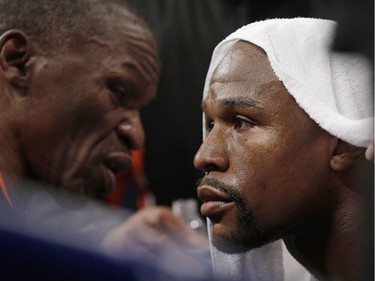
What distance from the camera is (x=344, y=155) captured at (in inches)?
52.9

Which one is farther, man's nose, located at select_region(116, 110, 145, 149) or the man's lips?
man's nose, located at select_region(116, 110, 145, 149)

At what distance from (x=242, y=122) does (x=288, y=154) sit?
11 centimetres

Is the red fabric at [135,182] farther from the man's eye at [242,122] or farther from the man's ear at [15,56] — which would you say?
the man's eye at [242,122]

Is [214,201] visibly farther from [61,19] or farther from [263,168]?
[61,19]

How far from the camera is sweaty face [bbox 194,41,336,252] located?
1336 millimetres

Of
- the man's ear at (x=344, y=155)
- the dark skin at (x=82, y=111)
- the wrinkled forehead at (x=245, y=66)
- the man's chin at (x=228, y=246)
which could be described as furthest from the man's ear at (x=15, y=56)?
the man's ear at (x=344, y=155)

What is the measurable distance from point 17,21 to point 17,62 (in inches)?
3.9

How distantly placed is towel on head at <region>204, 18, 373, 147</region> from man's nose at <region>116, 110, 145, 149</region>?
0.57 m

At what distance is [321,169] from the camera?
1.35m

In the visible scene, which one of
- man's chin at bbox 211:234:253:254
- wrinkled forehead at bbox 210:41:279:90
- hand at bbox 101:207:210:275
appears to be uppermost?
wrinkled forehead at bbox 210:41:279:90

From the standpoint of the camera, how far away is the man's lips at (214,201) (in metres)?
1.34

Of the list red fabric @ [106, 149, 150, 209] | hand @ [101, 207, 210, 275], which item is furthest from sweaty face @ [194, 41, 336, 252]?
red fabric @ [106, 149, 150, 209]

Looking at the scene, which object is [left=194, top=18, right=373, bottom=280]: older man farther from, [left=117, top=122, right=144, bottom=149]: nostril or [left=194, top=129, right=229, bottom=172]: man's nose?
[left=117, top=122, right=144, bottom=149]: nostril

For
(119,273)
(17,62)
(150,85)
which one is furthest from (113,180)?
(119,273)
